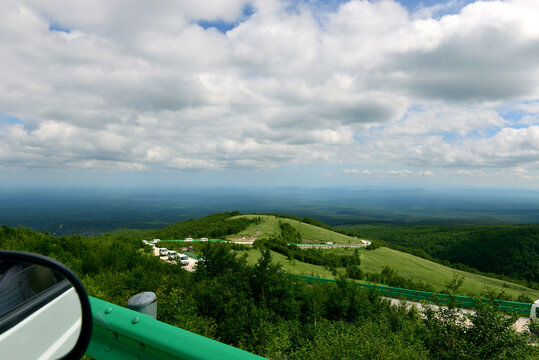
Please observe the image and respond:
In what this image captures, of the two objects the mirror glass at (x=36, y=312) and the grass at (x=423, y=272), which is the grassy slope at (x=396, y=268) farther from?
the mirror glass at (x=36, y=312)

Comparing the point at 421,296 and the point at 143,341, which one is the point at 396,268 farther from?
the point at 143,341

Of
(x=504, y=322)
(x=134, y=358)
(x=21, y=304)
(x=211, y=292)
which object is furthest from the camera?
(x=211, y=292)

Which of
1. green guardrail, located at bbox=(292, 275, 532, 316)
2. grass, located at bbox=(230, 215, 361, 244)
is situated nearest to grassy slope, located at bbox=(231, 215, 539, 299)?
grass, located at bbox=(230, 215, 361, 244)

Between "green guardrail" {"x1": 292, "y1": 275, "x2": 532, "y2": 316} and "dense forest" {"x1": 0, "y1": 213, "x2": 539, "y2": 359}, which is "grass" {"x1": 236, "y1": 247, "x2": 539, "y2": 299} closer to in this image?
"green guardrail" {"x1": 292, "y1": 275, "x2": 532, "y2": 316}

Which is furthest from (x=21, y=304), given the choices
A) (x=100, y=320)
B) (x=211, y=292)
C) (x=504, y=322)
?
(x=504, y=322)

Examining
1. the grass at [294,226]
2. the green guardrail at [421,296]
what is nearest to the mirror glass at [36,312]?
the green guardrail at [421,296]

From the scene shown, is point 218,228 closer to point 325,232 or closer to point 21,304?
point 325,232
